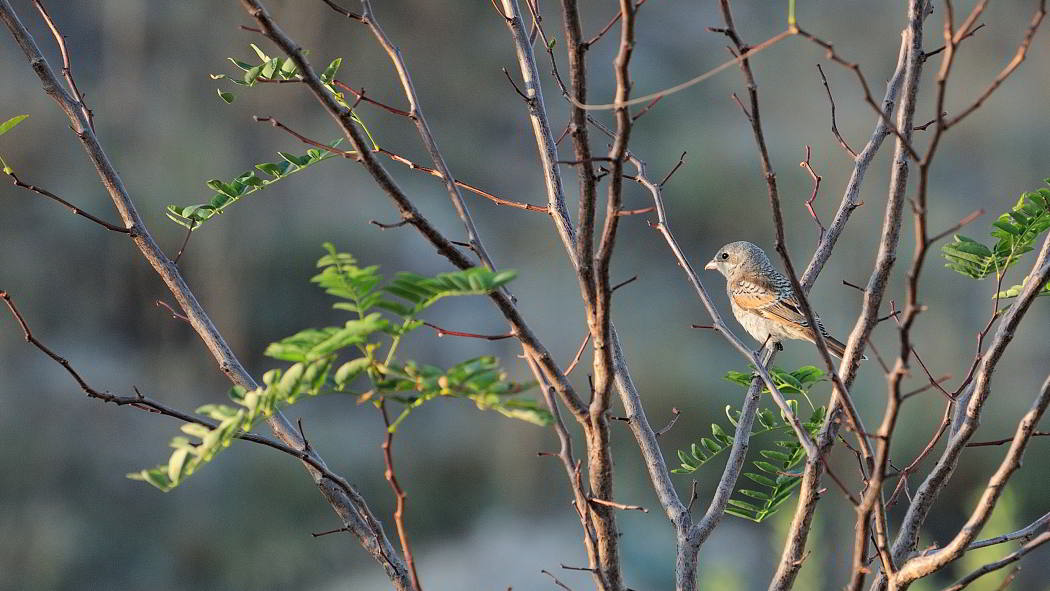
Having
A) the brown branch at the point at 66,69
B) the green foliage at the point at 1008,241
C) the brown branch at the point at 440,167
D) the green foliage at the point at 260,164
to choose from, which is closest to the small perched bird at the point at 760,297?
the green foliage at the point at 1008,241

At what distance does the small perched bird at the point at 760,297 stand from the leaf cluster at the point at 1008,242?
5.61 feet

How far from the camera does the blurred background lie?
7020 millimetres

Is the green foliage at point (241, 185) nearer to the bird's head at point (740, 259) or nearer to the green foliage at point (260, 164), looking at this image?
the green foliage at point (260, 164)

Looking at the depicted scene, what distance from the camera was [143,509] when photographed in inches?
276

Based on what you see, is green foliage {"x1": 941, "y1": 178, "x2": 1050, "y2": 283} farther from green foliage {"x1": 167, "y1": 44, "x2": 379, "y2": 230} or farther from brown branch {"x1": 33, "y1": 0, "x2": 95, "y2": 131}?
brown branch {"x1": 33, "y1": 0, "x2": 95, "y2": 131}

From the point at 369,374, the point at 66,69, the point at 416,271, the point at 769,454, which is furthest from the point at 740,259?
the point at 416,271

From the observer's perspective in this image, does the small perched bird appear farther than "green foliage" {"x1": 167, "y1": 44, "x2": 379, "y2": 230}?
Yes

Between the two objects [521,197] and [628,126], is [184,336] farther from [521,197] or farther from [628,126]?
[628,126]

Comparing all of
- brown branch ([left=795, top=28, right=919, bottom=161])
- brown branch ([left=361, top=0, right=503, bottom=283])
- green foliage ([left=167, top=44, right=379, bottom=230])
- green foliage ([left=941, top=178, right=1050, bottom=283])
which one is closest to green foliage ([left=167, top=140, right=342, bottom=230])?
green foliage ([left=167, top=44, right=379, bottom=230])

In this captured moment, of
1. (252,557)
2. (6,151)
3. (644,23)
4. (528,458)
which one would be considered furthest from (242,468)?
(644,23)

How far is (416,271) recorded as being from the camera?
855 centimetres

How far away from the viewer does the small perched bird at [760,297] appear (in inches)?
143

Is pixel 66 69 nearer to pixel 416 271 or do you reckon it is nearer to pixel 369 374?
pixel 369 374

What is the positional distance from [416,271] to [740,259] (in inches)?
193
